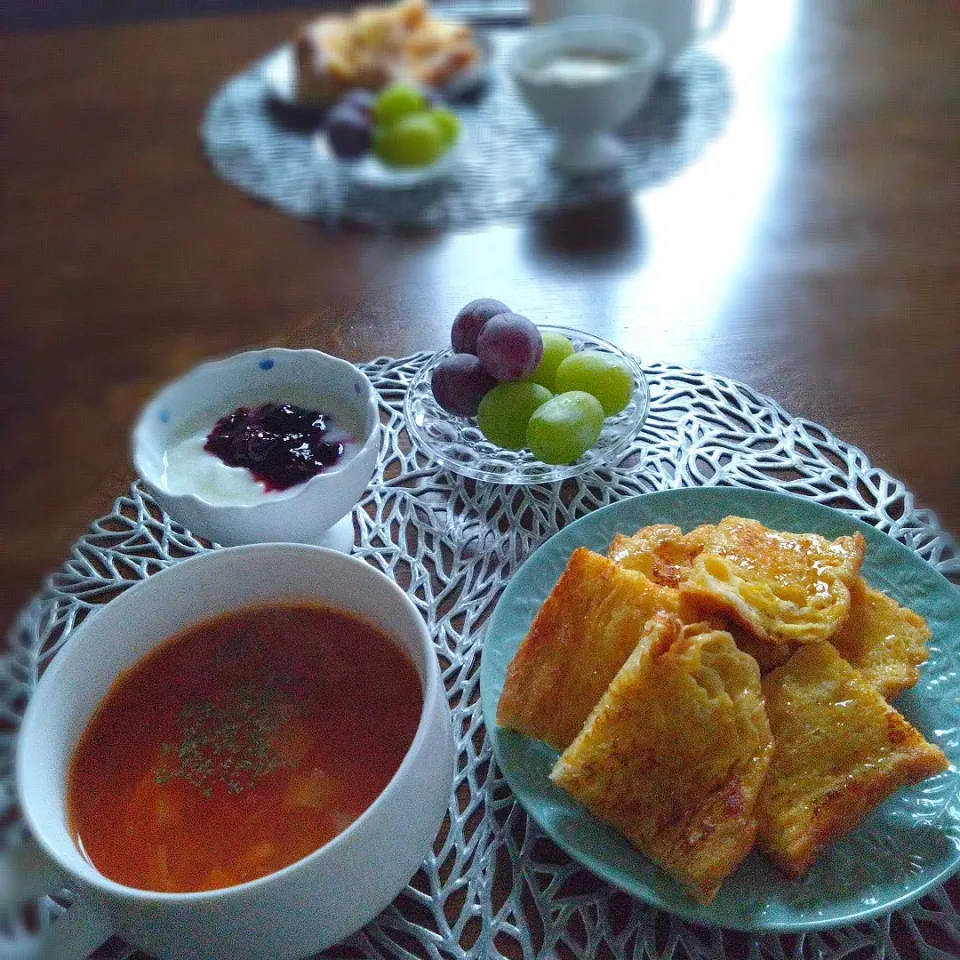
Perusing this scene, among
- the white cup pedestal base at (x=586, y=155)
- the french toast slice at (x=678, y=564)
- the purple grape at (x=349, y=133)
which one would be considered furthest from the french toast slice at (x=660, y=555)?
the purple grape at (x=349, y=133)

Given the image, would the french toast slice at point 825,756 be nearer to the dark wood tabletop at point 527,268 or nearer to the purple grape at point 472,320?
the dark wood tabletop at point 527,268

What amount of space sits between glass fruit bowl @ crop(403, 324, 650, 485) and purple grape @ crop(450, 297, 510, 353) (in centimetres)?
2

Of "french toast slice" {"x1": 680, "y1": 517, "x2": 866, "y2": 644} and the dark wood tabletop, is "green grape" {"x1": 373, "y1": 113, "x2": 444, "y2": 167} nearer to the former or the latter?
the dark wood tabletop

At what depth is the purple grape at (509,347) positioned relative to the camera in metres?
0.64

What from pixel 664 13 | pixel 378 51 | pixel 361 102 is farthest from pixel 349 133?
pixel 664 13

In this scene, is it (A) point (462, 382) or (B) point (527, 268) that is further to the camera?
(B) point (527, 268)

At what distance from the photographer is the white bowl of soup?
0.37 metres

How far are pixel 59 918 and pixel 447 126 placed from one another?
43.5 inches

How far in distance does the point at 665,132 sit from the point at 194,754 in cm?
113

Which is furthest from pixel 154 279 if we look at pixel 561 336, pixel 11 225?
pixel 561 336

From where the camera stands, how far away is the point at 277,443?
59 centimetres

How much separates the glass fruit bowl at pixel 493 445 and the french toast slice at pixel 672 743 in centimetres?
21

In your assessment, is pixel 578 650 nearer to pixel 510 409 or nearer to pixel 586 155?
pixel 510 409

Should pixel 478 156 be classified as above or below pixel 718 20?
below
